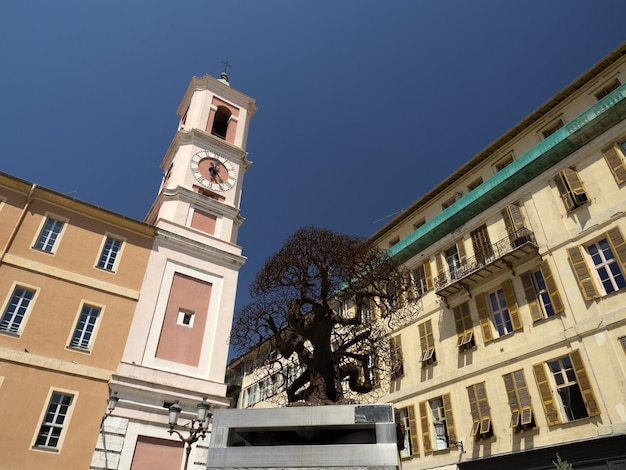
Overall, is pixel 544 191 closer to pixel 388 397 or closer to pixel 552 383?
pixel 552 383

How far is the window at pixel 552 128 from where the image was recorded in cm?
2188

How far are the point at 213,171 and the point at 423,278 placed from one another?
1280 centimetres

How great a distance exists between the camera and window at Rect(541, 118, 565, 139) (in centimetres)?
2188

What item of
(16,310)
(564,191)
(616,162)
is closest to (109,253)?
(16,310)

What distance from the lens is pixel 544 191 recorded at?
20.2 meters

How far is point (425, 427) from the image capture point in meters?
21.0

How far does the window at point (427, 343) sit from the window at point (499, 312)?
2821 millimetres

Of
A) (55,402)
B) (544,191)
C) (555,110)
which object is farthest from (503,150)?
(55,402)

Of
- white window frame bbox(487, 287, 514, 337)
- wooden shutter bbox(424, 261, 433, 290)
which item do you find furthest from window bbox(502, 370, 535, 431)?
wooden shutter bbox(424, 261, 433, 290)

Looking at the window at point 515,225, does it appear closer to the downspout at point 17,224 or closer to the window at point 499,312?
the window at point 499,312

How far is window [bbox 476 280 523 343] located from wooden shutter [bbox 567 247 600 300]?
2.84 metres

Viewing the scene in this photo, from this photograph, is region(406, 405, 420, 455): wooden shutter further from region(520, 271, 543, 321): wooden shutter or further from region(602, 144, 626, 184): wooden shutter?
region(602, 144, 626, 184): wooden shutter

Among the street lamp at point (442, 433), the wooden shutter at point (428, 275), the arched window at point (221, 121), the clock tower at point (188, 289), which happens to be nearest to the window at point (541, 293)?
the wooden shutter at point (428, 275)

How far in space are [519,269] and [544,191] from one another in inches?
141
